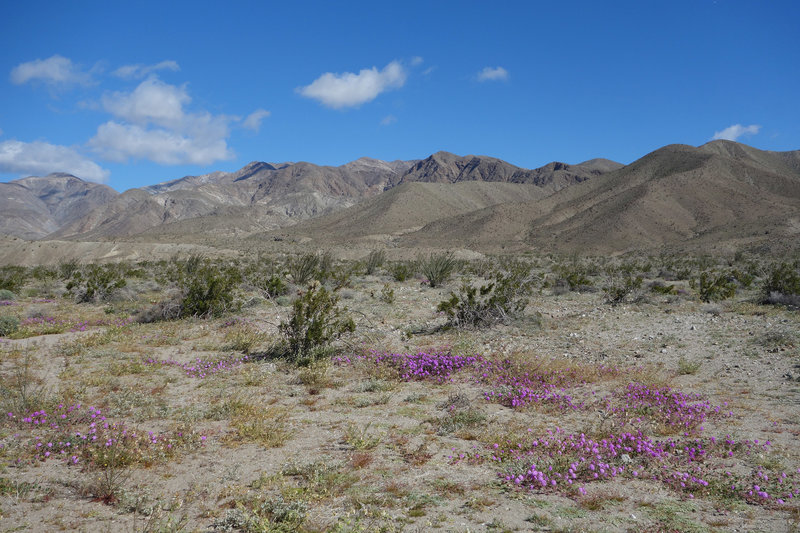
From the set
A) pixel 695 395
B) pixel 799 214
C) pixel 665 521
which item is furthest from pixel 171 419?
pixel 799 214

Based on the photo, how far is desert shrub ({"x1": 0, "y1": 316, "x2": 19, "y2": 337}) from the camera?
32.2 ft

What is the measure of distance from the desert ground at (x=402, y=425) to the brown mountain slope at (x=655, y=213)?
54427 mm

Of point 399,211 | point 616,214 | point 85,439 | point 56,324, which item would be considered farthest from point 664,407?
point 399,211

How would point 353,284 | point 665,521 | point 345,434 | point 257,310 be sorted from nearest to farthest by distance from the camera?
point 665,521
point 345,434
point 257,310
point 353,284

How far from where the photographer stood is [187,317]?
1205cm

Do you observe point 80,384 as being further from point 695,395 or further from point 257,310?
point 695,395

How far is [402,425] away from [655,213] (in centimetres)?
8028

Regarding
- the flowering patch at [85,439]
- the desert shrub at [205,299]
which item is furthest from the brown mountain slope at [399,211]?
the flowering patch at [85,439]

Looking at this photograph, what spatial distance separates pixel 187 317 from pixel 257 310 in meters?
2.14

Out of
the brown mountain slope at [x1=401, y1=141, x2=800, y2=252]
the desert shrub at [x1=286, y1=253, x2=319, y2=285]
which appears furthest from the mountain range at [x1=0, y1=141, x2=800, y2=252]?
the desert shrub at [x1=286, y1=253, x2=319, y2=285]

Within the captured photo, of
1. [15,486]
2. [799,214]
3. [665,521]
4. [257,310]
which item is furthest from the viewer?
[799,214]

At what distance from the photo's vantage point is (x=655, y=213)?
72.7 meters

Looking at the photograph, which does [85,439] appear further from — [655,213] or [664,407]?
[655,213]

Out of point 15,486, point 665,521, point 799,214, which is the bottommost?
point 665,521
